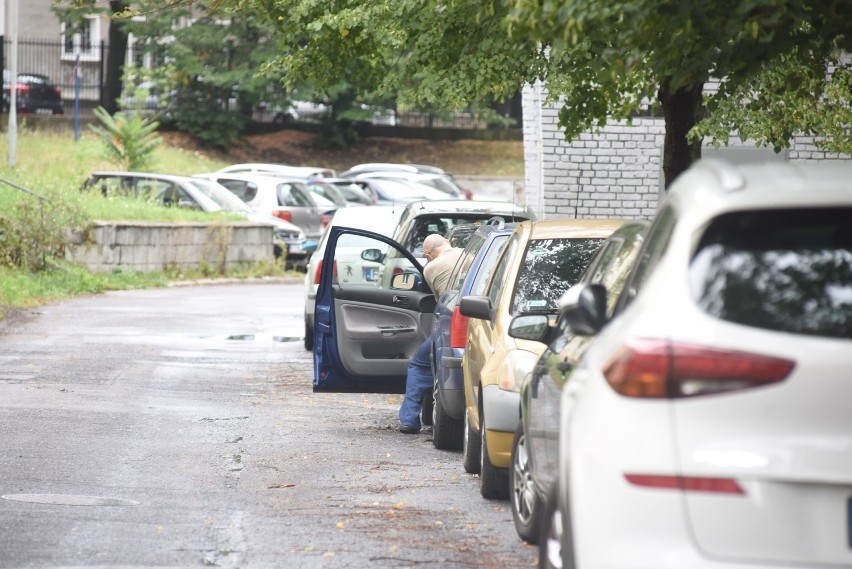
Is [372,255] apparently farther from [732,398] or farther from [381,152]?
[381,152]

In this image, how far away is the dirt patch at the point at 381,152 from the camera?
52.1 metres

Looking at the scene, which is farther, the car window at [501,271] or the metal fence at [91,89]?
the metal fence at [91,89]

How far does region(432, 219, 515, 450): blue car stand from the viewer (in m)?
9.95

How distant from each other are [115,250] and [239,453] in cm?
1577

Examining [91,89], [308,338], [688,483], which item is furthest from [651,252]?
[91,89]

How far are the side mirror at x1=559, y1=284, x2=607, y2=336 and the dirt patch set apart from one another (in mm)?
46575

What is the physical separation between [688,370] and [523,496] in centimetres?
316

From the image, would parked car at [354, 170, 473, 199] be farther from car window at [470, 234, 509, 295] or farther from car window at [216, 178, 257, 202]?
car window at [470, 234, 509, 295]

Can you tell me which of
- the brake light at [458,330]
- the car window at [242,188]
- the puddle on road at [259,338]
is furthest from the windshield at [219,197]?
the brake light at [458,330]

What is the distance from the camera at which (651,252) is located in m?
4.93

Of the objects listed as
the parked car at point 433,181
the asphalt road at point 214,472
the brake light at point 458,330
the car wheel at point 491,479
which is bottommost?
the asphalt road at point 214,472

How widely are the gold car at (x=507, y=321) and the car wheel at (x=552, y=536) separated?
259 centimetres

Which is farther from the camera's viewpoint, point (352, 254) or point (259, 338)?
point (259, 338)

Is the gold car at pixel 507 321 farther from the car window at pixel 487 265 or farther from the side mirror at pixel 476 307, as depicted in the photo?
the car window at pixel 487 265
